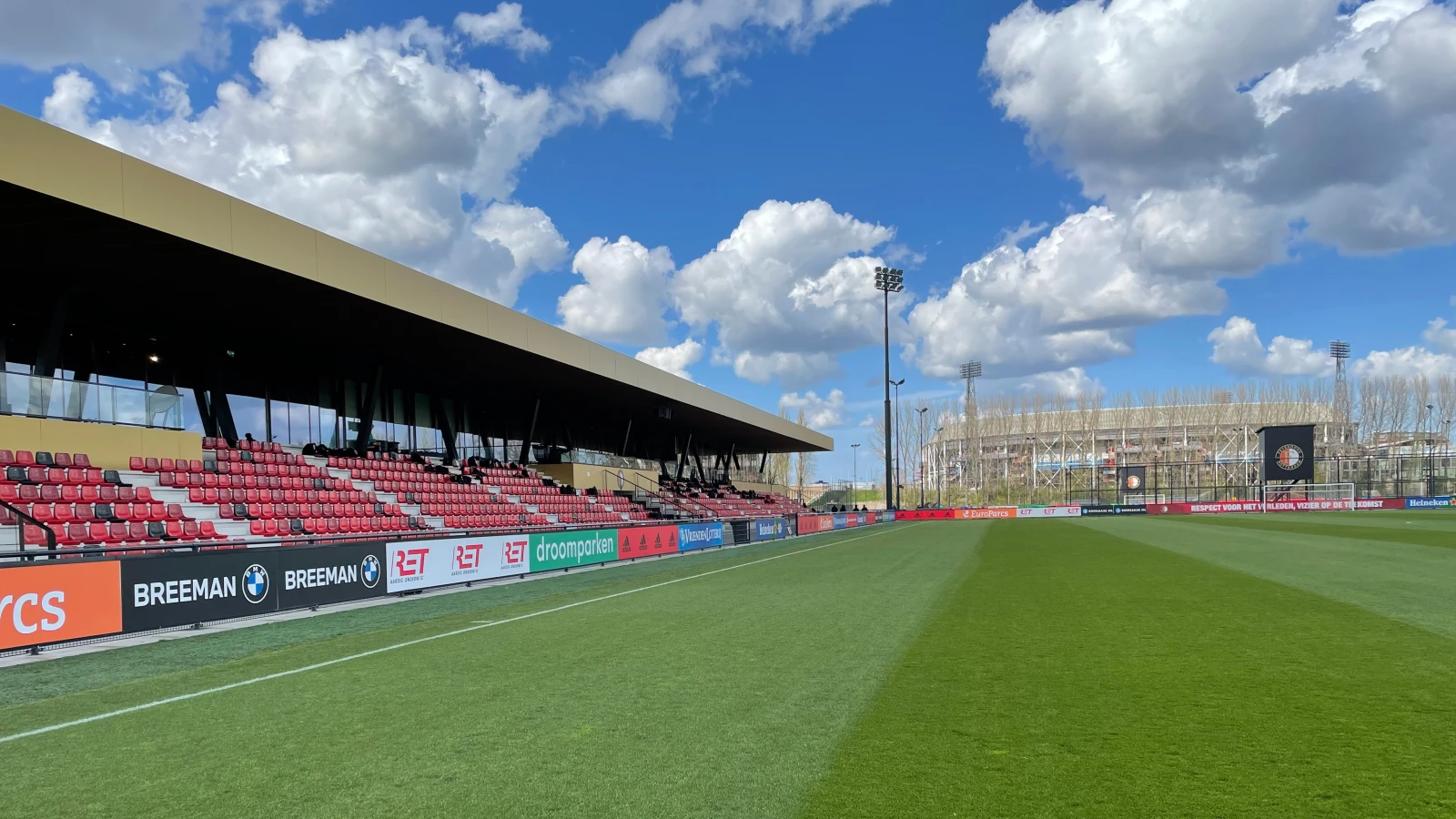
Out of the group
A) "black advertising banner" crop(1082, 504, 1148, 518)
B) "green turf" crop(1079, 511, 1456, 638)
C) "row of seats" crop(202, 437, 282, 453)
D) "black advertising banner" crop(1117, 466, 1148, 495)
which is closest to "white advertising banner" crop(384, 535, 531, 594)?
"row of seats" crop(202, 437, 282, 453)

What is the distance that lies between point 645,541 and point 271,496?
9790mm

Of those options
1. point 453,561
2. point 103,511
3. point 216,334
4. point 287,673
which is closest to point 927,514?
point 216,334

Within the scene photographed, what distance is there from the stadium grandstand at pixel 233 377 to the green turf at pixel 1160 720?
A: 9738mm

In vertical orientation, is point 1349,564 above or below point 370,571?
below

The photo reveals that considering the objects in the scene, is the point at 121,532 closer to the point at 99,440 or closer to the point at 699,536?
the point at 99,440

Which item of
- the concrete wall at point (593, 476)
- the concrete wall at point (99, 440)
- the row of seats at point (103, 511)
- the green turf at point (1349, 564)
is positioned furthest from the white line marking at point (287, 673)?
the concrete wall at point (593, 476)

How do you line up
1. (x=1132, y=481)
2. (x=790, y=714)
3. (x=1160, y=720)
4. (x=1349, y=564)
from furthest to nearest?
(x=1132, y=481) → (x=1349, y=564) → (x=790, y=714) → (x=1160, y=720)

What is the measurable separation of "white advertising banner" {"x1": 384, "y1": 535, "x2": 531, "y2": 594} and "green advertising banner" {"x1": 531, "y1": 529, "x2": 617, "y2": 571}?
1.36 ft

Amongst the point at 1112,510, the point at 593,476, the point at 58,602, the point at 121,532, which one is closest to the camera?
the point at 58,602

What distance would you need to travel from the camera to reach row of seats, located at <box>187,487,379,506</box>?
16.9m

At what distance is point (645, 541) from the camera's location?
24391 mm

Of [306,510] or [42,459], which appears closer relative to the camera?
[42,459]

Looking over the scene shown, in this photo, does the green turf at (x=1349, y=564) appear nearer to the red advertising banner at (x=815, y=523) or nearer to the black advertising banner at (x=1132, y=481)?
the red advertising banner at (x=815, y=523)

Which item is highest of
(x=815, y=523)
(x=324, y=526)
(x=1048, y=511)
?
(x=324, y=526)
